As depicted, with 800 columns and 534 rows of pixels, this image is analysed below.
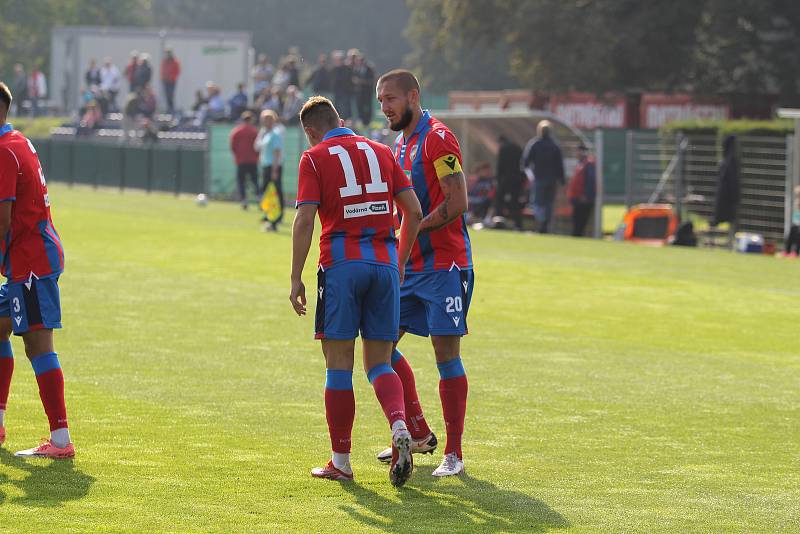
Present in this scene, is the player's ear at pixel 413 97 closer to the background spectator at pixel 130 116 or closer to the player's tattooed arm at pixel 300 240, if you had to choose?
the player's tattooed arm at pixel 300 240

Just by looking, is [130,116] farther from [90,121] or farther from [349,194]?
[349,194]

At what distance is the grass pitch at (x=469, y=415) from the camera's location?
6922mm

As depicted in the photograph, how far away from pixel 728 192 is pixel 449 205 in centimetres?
1791

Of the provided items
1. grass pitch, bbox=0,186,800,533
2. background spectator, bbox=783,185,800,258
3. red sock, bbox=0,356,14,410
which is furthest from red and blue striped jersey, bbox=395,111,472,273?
background spectator, bbox=783,185,800,258

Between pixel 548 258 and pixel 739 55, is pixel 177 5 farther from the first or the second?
pixel 548 258

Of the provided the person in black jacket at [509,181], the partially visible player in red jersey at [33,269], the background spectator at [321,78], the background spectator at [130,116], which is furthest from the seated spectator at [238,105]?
the partially visible player in red jersey at [33,269]

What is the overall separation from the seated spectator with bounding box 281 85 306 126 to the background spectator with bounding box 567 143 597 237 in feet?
37.7

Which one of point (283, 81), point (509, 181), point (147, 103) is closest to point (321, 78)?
point (283, 81)

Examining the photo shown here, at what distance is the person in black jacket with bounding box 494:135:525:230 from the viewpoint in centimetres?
2773

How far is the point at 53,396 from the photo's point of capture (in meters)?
7.96

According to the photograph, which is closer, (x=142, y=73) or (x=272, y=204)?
(x=272, y=204)

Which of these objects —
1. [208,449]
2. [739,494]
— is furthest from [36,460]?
[739,494]

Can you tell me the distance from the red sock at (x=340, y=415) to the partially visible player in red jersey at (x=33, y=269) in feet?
4.69

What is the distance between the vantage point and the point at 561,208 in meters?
29.1
